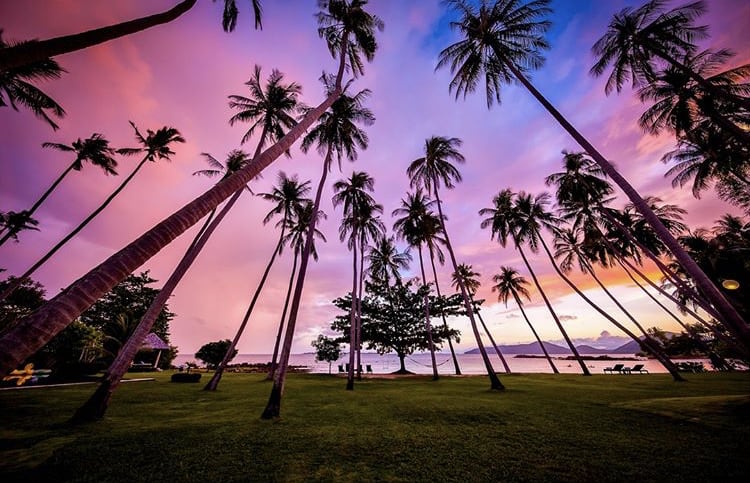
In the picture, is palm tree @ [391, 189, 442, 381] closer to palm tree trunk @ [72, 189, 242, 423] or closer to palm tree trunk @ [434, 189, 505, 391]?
palm tree trunk @ [434, 189, 505, 391]

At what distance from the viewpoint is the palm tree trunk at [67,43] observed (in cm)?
476

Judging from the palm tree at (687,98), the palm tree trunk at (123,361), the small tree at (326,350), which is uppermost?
the palm tree at (687,98)

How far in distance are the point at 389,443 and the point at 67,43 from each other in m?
10.7

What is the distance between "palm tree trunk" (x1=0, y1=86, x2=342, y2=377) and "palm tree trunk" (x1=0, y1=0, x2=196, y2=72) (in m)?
3.82

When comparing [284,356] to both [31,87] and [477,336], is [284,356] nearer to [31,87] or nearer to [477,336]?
[477,336]

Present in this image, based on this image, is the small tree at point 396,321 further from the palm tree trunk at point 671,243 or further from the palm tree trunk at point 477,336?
the palm tree trunk at point 671,243

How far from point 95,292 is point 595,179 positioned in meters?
28.5

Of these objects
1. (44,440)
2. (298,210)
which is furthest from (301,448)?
(298,210)

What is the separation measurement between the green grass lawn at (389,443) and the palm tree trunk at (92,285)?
3.25 m

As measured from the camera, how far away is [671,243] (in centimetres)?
809

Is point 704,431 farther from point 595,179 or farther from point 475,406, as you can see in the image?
point 595,179

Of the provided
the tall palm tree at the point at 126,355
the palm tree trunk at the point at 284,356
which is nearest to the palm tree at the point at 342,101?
the palm tree trunk at the point at 284,356

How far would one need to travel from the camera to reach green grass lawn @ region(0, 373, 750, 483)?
4457mm

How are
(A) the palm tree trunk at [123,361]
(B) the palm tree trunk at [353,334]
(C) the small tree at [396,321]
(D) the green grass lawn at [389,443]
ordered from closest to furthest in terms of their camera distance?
(D) the green grass lawn at [389,443] → (A) the palm tree trunk at [123,361] → (B) the palm tree trunk at [353,334] → (C) the small tree at [396,321]
